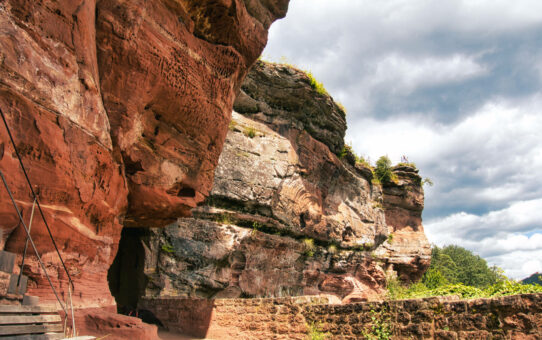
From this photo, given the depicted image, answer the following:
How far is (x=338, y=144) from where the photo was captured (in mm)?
21109

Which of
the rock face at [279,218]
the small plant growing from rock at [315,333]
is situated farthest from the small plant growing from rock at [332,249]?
the small plant growing from rock at [315,333]

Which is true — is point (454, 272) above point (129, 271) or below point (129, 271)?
above

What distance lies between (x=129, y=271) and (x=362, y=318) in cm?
1011

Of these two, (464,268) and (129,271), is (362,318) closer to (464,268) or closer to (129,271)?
(129,271)

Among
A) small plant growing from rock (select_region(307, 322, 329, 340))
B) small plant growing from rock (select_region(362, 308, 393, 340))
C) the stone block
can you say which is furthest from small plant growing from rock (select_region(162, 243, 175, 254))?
small plant growing from rock (select_region(362, 308, 393, 340))

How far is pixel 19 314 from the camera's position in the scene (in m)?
3.69

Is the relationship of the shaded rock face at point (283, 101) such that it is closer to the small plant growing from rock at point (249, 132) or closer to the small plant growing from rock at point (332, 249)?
the small plant growing from rock at point (249, 132)

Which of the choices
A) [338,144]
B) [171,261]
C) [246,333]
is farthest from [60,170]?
[338,144]

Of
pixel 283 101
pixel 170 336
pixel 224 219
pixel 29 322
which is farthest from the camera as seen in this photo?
pixel 283 101

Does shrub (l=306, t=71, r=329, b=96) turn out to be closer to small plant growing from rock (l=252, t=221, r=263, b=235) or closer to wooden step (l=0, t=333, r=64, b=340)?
small plant growing from rock (l=252, t=221, r=263, b=235)

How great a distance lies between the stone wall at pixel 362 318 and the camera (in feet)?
13.3

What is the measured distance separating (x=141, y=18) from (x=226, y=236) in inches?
347

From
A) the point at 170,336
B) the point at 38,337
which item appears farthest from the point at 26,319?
the point at 170,336

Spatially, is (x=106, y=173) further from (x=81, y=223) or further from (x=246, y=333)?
(x=246, y=333)
